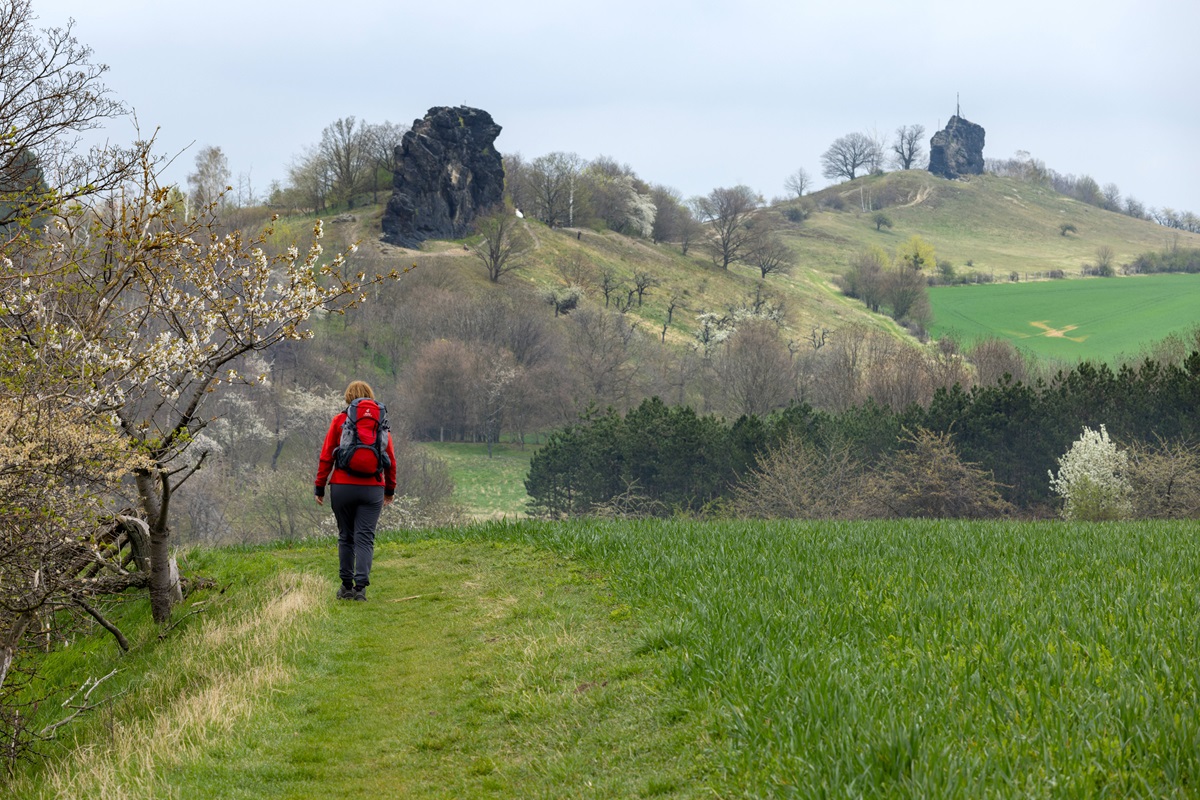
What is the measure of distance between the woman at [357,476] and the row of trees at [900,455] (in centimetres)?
3225

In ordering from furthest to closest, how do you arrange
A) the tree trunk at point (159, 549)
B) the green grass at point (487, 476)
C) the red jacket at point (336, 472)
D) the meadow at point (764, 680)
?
1. the green grass at point (487, 476)
2. the red jacket at point (336, 472)
3. the tree trunk at point (159, 549)
4. the meadow at point (764, 680)

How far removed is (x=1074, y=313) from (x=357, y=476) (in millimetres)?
134889

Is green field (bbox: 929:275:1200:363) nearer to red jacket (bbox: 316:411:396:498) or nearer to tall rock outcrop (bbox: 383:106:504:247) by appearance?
tall rock outcrop (bbox: 383:106:504:247)

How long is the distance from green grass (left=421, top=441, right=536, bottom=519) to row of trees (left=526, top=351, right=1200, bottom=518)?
574 centimetres

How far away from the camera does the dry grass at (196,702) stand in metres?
6.61

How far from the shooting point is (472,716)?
23.9 feet

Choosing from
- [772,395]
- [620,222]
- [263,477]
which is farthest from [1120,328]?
[263,477]

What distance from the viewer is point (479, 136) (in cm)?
14138

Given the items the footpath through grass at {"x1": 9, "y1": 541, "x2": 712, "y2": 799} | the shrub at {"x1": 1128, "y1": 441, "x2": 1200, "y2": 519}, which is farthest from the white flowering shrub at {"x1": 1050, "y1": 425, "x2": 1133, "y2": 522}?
the footpath through grass at {"x1": 9, "y1": 541, "x2": 712, "y2": 799}

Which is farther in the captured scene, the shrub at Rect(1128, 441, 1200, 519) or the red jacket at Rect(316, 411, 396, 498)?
the shrub at Rect(1128, 441, 1200, 519)

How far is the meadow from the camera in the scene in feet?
14.3

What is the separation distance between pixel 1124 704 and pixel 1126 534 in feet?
31.0

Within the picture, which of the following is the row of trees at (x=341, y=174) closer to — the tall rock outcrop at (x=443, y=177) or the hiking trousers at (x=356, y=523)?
the tall rock outcrop at (x=443, y=177)

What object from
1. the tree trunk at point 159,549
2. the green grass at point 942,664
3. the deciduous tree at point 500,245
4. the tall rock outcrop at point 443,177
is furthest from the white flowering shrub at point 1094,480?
the tall rock outcrop at point 443,177
